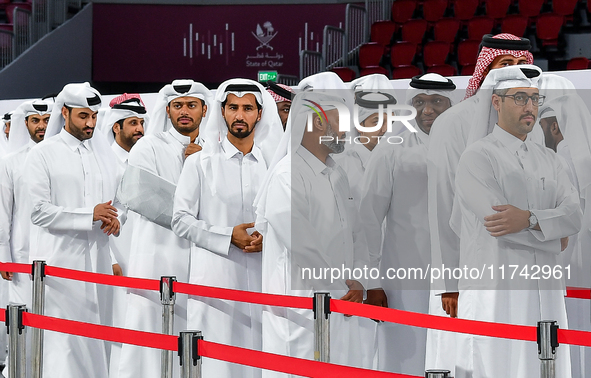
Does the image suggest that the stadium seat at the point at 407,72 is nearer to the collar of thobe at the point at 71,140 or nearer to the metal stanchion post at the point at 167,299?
the collar of thobe at the point at 71,140

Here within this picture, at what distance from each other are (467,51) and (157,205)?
18.0 ft

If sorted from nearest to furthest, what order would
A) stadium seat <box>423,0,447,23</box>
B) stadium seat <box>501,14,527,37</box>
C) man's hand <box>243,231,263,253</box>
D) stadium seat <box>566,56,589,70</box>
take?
man's hand <box>243,231,263,253</box> → stadium seat <box>566,56,589,70</box> → stadium seat <box>501,14,527,37</box> → stadium seat <box>423,0,447,23</box>

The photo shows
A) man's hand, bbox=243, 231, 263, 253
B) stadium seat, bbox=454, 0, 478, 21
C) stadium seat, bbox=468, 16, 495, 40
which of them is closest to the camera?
man's hand, bbox=243, 231, 263, 253

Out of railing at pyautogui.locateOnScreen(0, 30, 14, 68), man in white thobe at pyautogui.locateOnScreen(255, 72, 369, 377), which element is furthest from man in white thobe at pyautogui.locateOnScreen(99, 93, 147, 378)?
railing at pyautogui.locateOnScreen(0, 30, 14, 68)

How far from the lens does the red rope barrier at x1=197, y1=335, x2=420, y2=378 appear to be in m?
2.29

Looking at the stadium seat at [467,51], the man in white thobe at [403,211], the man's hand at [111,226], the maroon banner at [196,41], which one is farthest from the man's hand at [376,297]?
the maroon banner at [196,41]

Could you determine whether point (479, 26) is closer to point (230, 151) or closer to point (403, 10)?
point (403, 10)

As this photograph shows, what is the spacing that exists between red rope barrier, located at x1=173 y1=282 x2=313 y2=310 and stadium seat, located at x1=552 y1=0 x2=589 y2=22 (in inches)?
270

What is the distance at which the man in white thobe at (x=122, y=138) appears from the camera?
4664mm

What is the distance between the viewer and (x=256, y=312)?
3816mm

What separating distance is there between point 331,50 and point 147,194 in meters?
6.68

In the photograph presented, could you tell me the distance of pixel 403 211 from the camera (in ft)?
12.1

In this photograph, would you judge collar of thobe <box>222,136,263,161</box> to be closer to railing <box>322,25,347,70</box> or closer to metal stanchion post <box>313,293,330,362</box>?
metal stanchion post <box>313,293,330,362</box>

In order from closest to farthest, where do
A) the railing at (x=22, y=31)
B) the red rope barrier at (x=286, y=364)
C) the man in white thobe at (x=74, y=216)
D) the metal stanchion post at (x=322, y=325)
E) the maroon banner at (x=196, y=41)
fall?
the red rope barrier at (x=286, y=364)
the metal stanchion post at (x=322, y=325)
the man in white thobe at (x=74, y=216)
the railing at (x=22, y=31)
the maroon banner at (x=196, y=41)
